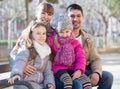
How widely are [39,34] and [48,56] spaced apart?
223mm

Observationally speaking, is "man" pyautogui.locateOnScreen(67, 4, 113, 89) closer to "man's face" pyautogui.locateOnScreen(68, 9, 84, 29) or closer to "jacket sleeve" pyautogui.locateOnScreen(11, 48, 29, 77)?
"man's face" pyautogui.locateOnScreen(68, 9, 84, 29)

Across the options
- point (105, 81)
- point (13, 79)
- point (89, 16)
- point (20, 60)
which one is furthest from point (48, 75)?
point (89, 16)

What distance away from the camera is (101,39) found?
42.6m

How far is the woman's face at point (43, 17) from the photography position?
4.10 metres

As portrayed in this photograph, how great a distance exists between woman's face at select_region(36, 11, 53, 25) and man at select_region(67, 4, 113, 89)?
436 mm

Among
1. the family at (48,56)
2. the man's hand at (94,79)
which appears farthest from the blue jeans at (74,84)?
the man's hand at (94,79)

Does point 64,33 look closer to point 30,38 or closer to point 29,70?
point 30,38

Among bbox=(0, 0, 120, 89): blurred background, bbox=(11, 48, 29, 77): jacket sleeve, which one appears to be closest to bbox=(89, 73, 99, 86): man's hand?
bbox=(11, 48, 29, 77): jacket sleeve

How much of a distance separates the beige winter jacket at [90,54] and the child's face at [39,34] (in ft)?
2.54

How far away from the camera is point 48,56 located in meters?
3.90

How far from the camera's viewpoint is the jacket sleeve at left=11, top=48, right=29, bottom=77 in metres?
3.68

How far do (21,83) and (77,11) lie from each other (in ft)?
4.32

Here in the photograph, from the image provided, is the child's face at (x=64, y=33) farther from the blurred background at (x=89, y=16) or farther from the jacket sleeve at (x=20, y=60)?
the blurred background at (x=89, y=16)

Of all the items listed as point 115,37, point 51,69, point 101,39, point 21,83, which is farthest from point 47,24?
point 115,37
